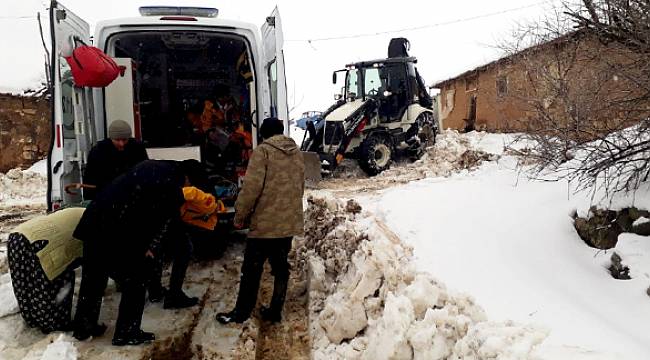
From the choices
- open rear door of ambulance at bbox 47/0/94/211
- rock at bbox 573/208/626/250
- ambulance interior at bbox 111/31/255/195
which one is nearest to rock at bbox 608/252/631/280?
rock at bbox 573/208/626/250

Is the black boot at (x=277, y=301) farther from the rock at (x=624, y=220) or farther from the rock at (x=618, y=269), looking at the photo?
the rock at (x=624, y=220)

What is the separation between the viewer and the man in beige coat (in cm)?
368

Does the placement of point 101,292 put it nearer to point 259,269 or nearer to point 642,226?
point 259,269

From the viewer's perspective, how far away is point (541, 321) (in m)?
2.62

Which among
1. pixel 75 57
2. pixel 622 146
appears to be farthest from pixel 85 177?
pixel 622 146

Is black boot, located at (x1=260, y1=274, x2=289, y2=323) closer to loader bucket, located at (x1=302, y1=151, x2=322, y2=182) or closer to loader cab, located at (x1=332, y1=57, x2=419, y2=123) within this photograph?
loader bucket, located at (x1=302, y1=151, x2=322, y2=182)

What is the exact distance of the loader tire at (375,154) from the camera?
1222cm

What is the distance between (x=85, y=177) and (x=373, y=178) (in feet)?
26.7

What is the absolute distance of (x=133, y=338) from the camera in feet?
11.2

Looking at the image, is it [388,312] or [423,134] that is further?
[423,134]

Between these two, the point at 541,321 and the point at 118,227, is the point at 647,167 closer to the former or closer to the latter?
the point at 541,321

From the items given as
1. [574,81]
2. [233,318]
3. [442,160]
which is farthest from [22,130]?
[574,81]

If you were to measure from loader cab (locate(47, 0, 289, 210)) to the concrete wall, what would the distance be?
925 centimetres

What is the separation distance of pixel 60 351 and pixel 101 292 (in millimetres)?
535
